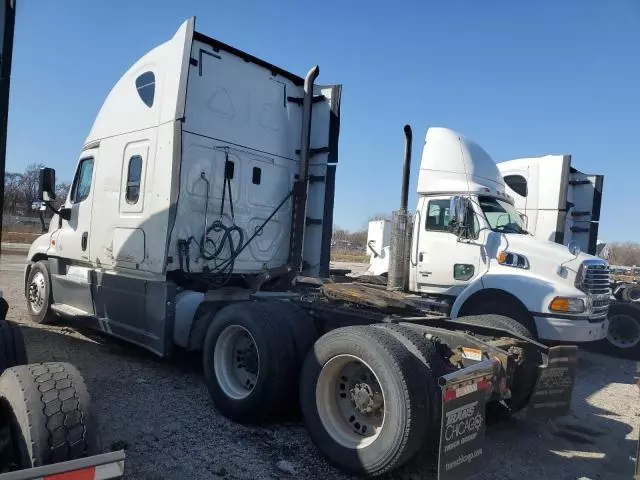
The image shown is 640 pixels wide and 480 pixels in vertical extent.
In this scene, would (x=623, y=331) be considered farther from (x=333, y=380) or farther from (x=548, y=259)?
(x=333, y=380)

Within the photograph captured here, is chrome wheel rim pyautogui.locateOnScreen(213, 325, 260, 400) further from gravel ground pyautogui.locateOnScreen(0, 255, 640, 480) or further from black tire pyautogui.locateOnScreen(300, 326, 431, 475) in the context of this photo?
black tire pyautogui.locateOnScreen(300, 326, 431, 475)

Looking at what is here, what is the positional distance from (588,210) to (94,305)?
11.5 meters

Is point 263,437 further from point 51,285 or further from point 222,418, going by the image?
point 51,285

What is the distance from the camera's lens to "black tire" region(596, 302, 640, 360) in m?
9.76

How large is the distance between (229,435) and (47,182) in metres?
4.87

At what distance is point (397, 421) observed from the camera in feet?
11.3

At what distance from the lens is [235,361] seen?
5.03 metres

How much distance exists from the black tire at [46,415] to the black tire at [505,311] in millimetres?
5629

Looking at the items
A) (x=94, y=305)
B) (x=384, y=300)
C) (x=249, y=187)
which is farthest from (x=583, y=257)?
(x=94, y=305)

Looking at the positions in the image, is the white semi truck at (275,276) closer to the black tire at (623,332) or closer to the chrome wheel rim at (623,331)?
the black tire at (623,332)

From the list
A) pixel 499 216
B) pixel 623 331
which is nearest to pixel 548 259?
pixel 499 216

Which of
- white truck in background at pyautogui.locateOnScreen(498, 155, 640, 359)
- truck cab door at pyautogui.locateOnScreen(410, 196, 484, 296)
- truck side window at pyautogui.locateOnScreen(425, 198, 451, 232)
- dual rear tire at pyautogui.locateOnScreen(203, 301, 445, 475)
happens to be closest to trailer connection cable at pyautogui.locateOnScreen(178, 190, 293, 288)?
dual rear tire at pyautogui.locateOnScreen(203, 301, 445, 475)

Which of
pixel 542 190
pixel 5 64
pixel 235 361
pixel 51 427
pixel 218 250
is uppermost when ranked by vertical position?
pixel 542 190

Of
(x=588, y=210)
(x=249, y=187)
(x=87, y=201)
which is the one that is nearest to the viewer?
(x=249, y=187)
